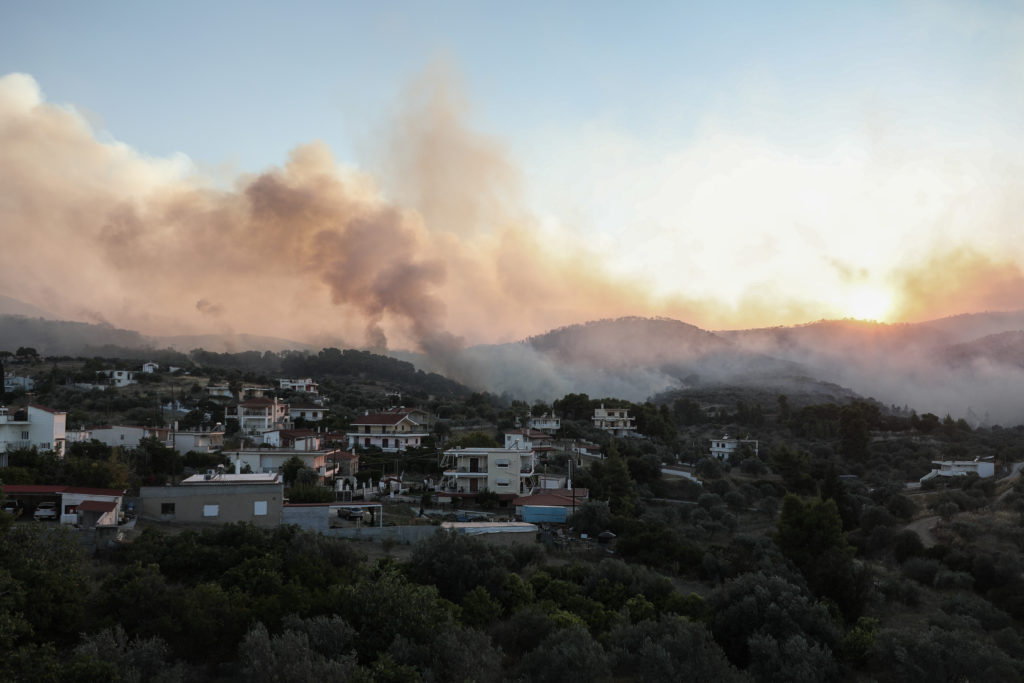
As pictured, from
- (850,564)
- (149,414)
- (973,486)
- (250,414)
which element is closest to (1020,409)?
(973,486)

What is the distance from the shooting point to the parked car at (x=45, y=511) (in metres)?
24.2

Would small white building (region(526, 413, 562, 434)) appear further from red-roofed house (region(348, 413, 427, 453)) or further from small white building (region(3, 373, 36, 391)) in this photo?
small white building (region(3, 373, 36, 391))

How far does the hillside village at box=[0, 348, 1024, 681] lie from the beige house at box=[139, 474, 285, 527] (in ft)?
0.25

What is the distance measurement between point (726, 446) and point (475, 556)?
45837 millimetres

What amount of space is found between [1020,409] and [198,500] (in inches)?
4383

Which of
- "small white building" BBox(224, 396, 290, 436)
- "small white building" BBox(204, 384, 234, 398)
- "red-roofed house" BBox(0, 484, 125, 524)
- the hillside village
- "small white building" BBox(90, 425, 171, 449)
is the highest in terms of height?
"small white building" BBox(204, 384, 234, 398)

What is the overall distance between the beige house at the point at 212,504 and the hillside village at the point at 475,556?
0.08 m

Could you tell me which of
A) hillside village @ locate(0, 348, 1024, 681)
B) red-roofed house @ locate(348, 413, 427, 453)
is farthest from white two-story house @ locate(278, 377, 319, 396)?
red-roofed house @ locate(348, 413, 427, 453)

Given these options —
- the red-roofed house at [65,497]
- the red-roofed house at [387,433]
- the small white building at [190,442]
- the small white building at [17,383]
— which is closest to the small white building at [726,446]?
the red-roofed house at [387,433]

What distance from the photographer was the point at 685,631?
52.7 ft

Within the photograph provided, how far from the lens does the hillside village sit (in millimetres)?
15055

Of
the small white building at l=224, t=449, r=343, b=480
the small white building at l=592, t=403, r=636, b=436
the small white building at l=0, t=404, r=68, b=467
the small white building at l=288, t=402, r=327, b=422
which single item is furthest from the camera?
the small white building at l=592, t=403, r=636, b=436

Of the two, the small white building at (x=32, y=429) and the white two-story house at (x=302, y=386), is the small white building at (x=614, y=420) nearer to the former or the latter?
the white two-story house at (x=302, y=386)

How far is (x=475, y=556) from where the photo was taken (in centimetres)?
2156
